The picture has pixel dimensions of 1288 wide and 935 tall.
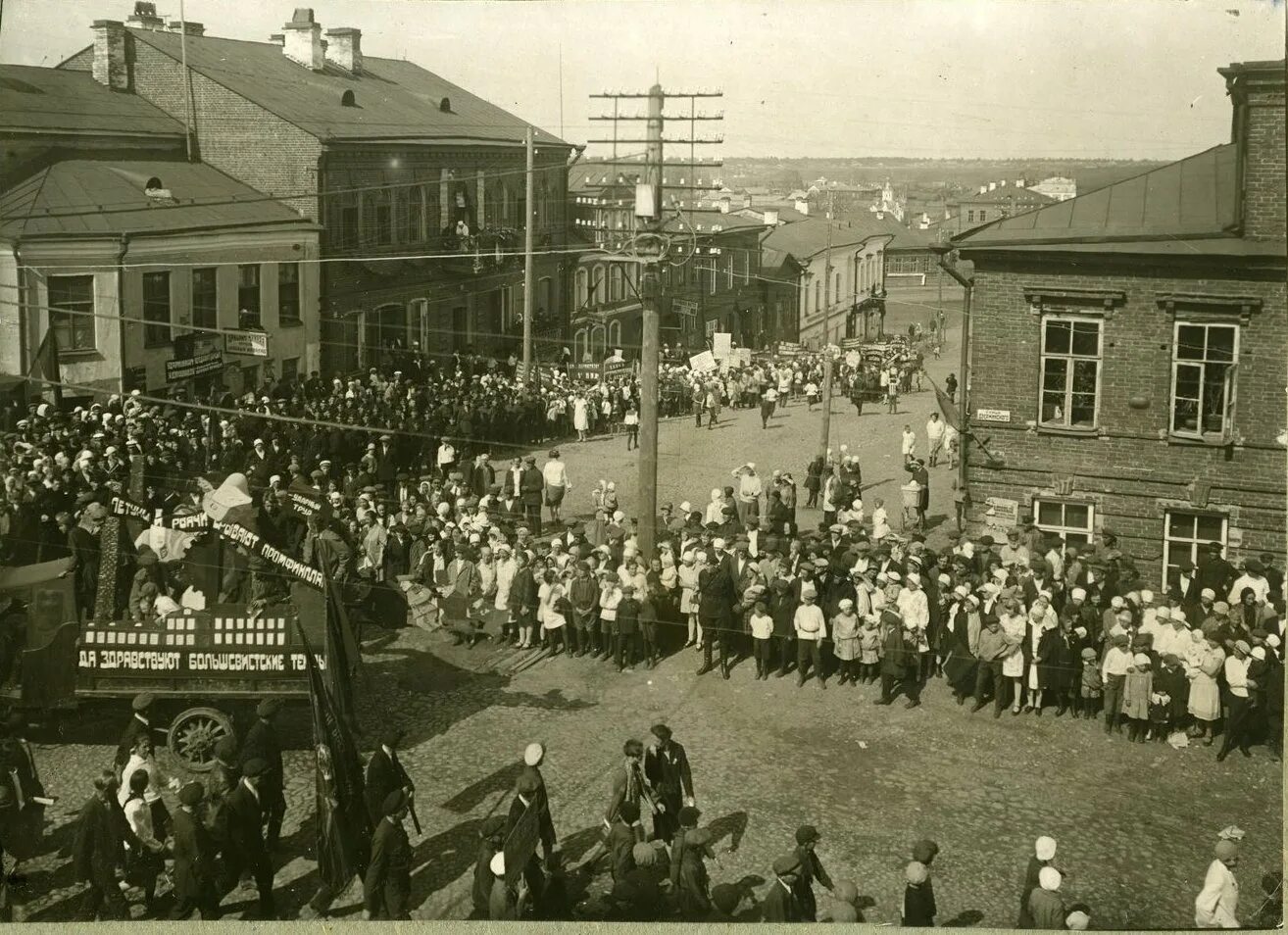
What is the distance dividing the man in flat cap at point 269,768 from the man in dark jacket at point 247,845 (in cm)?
22

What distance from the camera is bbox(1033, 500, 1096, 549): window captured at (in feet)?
53.8

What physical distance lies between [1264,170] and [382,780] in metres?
12.1

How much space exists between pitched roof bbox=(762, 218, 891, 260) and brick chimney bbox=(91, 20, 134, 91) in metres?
25.4

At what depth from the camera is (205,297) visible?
24.7m

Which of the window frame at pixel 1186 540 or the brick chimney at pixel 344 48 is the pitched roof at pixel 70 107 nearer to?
the brick chimney at pixel 344 48

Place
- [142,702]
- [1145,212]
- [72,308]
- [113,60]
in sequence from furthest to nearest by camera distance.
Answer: [113,60], [72,308], [1145,212], [142,702]

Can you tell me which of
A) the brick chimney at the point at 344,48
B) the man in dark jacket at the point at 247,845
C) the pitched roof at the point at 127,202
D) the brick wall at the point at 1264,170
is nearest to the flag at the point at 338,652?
the man in dark jacket at the point at 247,845

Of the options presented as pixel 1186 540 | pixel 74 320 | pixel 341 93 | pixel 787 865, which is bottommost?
pixel 787 865

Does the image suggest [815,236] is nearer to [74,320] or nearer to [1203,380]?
[74,320]

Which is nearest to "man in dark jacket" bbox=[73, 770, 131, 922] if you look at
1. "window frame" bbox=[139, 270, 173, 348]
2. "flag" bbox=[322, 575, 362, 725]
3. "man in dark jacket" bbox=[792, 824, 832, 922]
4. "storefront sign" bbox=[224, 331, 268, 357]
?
"flag" bbox=[322, 575, 362, 725]

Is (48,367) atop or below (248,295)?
below

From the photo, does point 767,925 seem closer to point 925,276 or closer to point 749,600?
point 749,600

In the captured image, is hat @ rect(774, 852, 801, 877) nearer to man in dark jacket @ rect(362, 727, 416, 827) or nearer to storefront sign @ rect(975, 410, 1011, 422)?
man in dark jacket @ rect(362, 727, 416, 827)

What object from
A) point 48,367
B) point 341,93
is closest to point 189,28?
point 341,93
